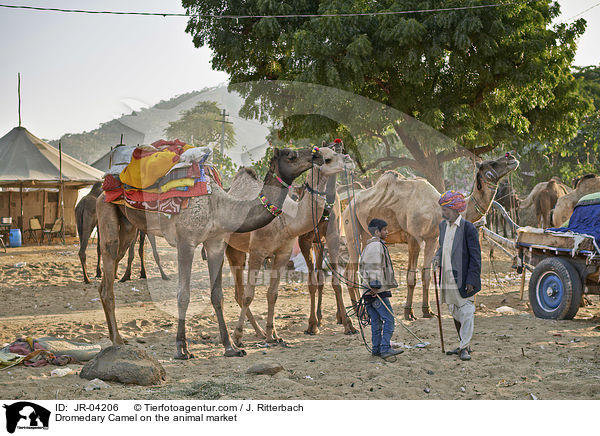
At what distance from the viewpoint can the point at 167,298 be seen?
36.6ft

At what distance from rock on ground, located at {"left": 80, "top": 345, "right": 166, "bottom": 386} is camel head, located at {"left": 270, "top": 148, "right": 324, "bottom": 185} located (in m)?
2.58

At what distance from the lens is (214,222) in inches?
269

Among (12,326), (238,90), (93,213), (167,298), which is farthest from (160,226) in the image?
(238,90)

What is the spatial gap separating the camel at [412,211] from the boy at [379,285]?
190 centimetres

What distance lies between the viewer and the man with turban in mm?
6301

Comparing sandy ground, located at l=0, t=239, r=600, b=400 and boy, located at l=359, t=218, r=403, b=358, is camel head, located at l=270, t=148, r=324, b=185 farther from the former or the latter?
sandy ground, located at l=0, t=239, r=600, b=400

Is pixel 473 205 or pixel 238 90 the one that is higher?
pixel 238 90

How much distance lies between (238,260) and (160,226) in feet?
5.89

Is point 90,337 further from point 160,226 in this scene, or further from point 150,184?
point 150,184

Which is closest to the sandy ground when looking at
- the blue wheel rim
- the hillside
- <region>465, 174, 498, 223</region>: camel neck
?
the blue wheel rim

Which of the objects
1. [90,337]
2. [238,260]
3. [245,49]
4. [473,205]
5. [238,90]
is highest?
[245,49]

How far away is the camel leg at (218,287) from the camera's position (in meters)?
6.71

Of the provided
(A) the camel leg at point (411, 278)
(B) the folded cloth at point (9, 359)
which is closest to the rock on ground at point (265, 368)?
(B) the folded cloth at point (9, 359)

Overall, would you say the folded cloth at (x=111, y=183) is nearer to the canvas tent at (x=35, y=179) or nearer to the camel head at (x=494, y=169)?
the camel head at (x=494, y=169)
